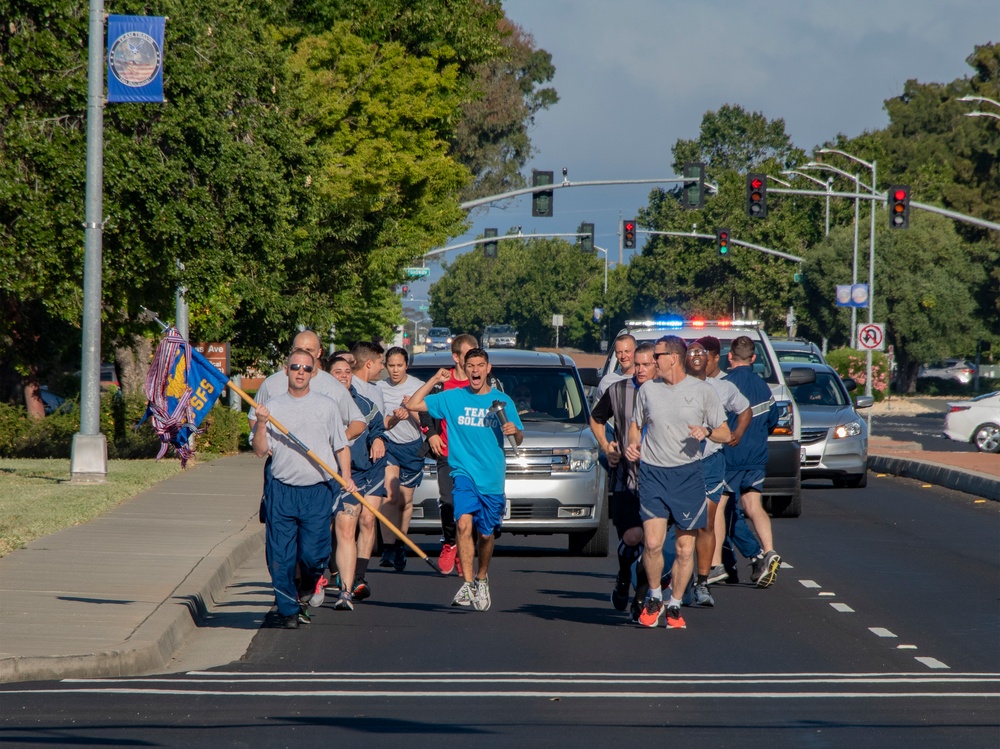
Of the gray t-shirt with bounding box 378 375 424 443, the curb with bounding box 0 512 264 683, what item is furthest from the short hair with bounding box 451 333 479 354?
the curb with bounding box 0 512 264 683

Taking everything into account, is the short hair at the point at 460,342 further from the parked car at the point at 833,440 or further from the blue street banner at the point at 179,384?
the parked car at the point at 833,440

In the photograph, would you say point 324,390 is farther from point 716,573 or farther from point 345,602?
point 716,573

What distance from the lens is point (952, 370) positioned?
82.6m

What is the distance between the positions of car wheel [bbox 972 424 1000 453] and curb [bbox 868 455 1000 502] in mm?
4824

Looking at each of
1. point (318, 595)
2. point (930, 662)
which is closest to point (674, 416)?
point (930, 662)

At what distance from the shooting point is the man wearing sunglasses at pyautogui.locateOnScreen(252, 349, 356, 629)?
10.6 meters

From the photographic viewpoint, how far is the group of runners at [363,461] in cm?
Result: 1058

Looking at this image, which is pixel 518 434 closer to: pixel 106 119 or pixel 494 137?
pixel 106 119

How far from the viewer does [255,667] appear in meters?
9.43

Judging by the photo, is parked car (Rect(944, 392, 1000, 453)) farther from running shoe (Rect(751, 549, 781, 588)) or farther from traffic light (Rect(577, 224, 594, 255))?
traffic light (Rect(577, 224, 594, 255))

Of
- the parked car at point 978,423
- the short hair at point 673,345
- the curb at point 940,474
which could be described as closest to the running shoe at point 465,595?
the short hair at point 673,345

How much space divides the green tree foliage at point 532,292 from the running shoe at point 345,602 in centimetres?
11664

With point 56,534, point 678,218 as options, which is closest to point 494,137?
point 678,218
